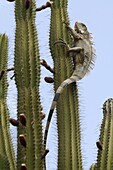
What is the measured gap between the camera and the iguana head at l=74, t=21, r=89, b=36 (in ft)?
24.6

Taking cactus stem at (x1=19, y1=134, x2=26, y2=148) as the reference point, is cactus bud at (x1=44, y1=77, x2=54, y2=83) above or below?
above

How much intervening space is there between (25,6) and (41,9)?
1.61ft

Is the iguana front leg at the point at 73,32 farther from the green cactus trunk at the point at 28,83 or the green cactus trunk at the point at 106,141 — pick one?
the green cactus trunk at the point at 106,141

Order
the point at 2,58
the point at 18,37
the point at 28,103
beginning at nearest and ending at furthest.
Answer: the point at 28,103
the point at 18,37
the point at 2,58

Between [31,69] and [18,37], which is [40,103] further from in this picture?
[18,37]

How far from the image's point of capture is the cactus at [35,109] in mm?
6031

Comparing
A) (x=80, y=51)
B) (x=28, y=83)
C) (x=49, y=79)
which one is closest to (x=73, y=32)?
(x=80, y=51)

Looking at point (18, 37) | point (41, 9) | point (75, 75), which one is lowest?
point (75, 75)

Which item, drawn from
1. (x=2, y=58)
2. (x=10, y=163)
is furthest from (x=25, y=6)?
(x=10, y=163)

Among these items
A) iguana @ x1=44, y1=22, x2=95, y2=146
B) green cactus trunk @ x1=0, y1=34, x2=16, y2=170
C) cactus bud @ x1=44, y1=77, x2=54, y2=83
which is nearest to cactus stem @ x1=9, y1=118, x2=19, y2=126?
green cactus trunk @ x1=0, y1=34, x2=16, y2=170

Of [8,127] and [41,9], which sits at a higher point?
[41,9]

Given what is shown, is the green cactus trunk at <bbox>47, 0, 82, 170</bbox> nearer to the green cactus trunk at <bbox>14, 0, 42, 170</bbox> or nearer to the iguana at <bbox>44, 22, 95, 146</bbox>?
the iguana at <bbox>44, 22, 95, 146</bbox>

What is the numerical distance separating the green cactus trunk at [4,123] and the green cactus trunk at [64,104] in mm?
584

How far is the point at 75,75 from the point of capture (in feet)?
22.7
